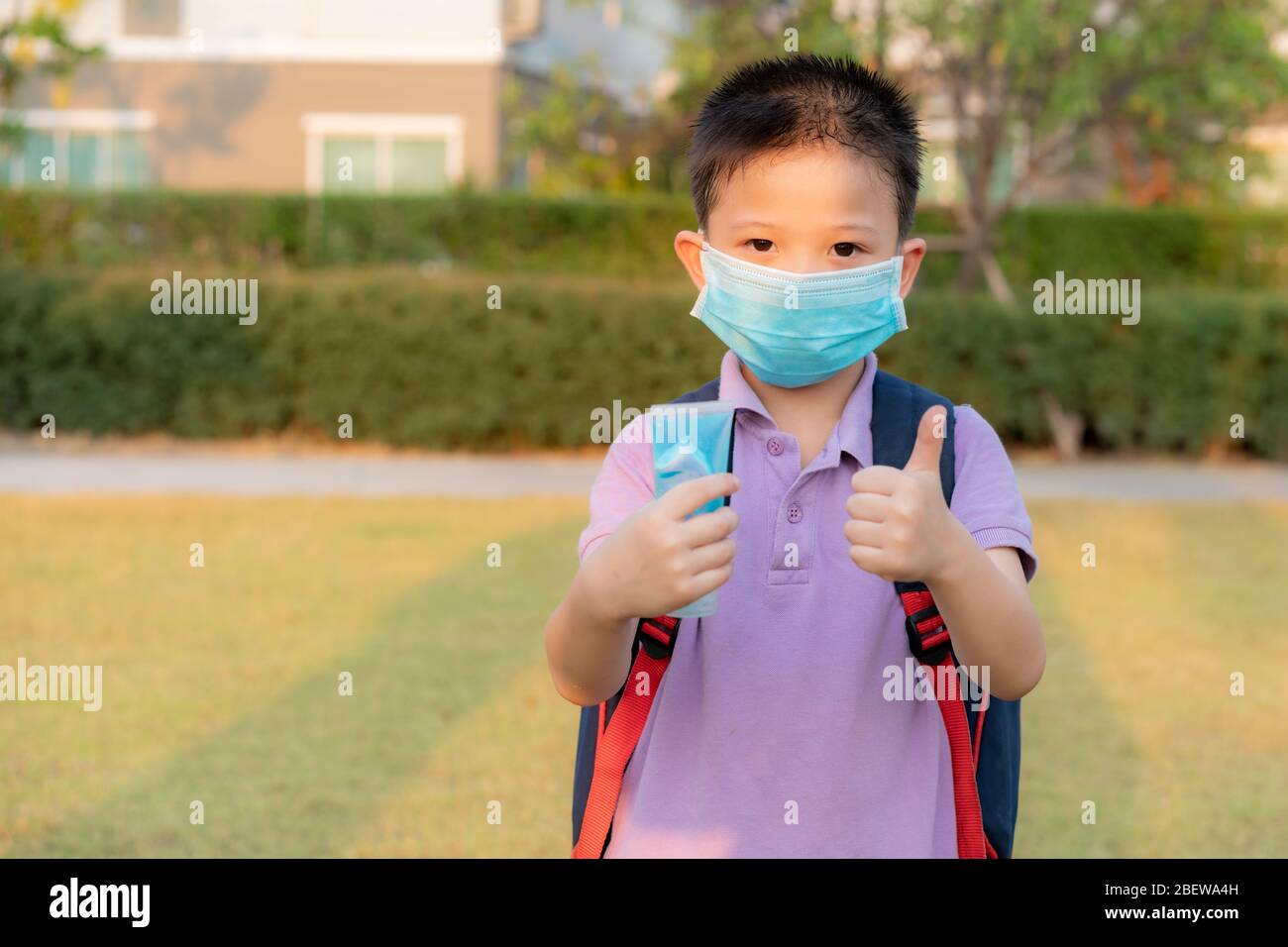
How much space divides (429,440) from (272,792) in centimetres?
768

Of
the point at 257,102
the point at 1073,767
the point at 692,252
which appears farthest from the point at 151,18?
the point at 692,252

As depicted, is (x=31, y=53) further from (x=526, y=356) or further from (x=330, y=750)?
(x=330, y=750)

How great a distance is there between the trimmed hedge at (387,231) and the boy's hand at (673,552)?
44.1ft

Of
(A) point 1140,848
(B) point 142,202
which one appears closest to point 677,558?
(A) point 1140,848

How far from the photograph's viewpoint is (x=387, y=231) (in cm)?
1564

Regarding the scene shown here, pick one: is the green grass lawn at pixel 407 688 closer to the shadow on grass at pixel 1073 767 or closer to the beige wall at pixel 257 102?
the shadow on grass at pixel 1073 767

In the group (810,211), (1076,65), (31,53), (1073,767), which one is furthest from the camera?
(31,53)

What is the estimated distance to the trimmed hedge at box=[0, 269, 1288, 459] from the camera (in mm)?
12055

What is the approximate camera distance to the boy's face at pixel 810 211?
2070mm

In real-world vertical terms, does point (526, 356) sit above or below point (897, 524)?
above

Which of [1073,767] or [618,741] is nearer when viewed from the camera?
[618,741]

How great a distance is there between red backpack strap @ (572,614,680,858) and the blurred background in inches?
87.6

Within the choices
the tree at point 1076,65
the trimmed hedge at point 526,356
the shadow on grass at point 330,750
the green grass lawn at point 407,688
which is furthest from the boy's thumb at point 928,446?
the tree at point 1076,65

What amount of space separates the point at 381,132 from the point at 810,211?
19159mm
